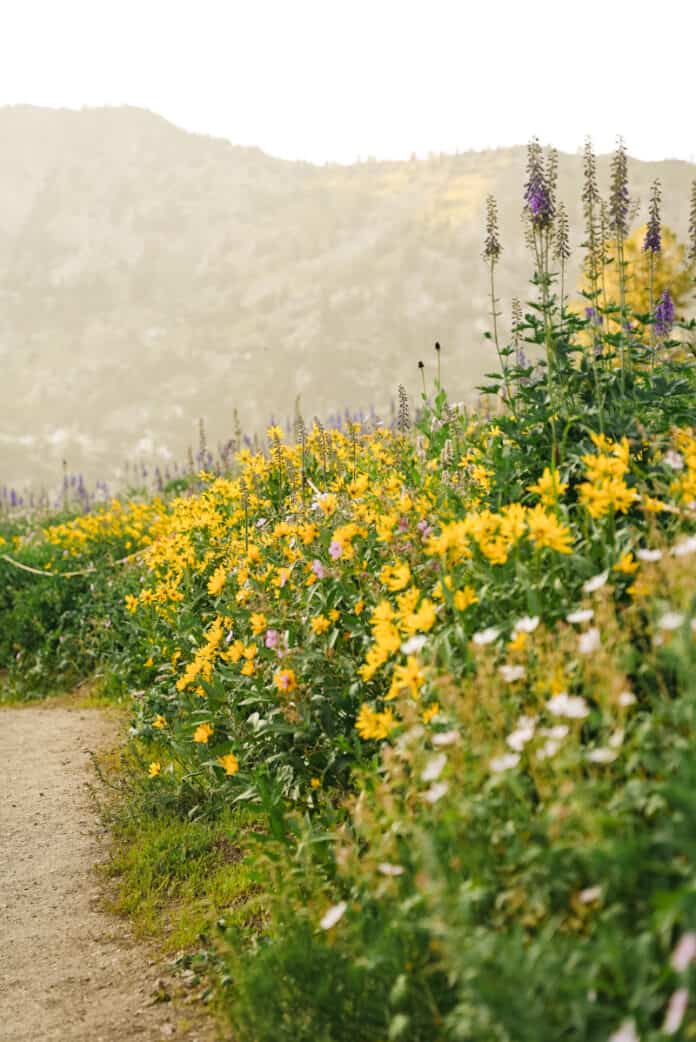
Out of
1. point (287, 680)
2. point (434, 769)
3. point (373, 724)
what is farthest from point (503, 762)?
→ point (287, 680)

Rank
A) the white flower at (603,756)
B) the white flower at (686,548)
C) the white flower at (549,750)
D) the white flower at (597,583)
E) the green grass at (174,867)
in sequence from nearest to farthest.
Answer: the white flower at (603,756) → the white flower at (549,750) → the white flower at (686,548) → the white flower at (597,583) → the green grass at (174,867)

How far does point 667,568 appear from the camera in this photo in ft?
7.58

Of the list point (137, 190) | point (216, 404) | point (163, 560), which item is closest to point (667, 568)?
point (163, 560)

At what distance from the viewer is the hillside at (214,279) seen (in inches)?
2436

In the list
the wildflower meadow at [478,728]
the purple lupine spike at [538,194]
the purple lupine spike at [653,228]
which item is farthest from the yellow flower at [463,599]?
the purple lupine spike at [653,228]

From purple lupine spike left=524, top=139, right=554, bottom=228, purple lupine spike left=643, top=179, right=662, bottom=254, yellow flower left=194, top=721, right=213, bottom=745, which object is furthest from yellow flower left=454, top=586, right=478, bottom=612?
purple lupine spike left=643, top=179, right=662, bottom=254

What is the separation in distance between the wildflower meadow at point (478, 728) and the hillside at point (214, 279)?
46.1 metres

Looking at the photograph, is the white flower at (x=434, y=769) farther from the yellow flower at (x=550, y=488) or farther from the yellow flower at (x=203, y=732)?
the yellow flower at (x=203, y=732)

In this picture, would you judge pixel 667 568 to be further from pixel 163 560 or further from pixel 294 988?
pixel 163 560

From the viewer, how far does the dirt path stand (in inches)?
123

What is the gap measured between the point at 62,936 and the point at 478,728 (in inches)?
92.9

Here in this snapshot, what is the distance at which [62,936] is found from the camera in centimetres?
378

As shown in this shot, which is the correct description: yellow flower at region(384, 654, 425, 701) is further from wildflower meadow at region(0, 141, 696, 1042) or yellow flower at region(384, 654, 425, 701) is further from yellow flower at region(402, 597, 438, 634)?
yellow flower at region(402, 597, 438, 634)

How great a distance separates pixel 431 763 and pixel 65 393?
6972 cm
